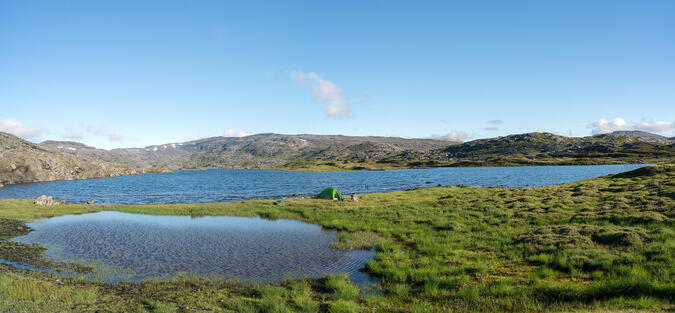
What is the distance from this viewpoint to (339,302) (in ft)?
45.1

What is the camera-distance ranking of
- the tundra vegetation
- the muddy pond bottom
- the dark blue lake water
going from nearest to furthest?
the tundra vegetation → the muddy pond bottom → the dark blue lake water

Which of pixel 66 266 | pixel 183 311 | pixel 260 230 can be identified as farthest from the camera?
pixel 260 230

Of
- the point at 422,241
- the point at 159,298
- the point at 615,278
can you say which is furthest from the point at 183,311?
the point at 615,278

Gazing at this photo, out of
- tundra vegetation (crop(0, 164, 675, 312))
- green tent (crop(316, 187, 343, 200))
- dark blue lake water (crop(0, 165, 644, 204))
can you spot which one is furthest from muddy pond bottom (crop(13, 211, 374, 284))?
dark blue lake water (crop(0, 165, 644, 204))

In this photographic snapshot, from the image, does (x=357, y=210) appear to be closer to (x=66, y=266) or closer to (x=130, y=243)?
(x=130, y=243)

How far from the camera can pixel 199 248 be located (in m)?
26.3

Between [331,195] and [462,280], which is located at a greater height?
[331,195]

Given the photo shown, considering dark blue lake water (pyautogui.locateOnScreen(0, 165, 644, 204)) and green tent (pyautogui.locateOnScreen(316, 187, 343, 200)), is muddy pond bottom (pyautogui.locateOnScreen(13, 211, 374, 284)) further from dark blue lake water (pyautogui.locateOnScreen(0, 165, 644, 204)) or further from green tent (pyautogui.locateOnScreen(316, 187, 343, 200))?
dark blue lake water (pyautogui.locateOnScreen(0, 165, 644, 204))

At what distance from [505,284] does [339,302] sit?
8.24 meters

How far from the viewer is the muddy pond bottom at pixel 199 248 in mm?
20281

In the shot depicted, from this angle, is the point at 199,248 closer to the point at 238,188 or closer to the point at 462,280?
the point at 462,280

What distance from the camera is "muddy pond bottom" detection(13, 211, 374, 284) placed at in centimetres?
2028

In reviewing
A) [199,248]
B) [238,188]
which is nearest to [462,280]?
[199,248]

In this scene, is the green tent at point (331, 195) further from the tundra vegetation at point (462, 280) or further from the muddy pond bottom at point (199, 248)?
the tundra vegetation at point (462, 280)
